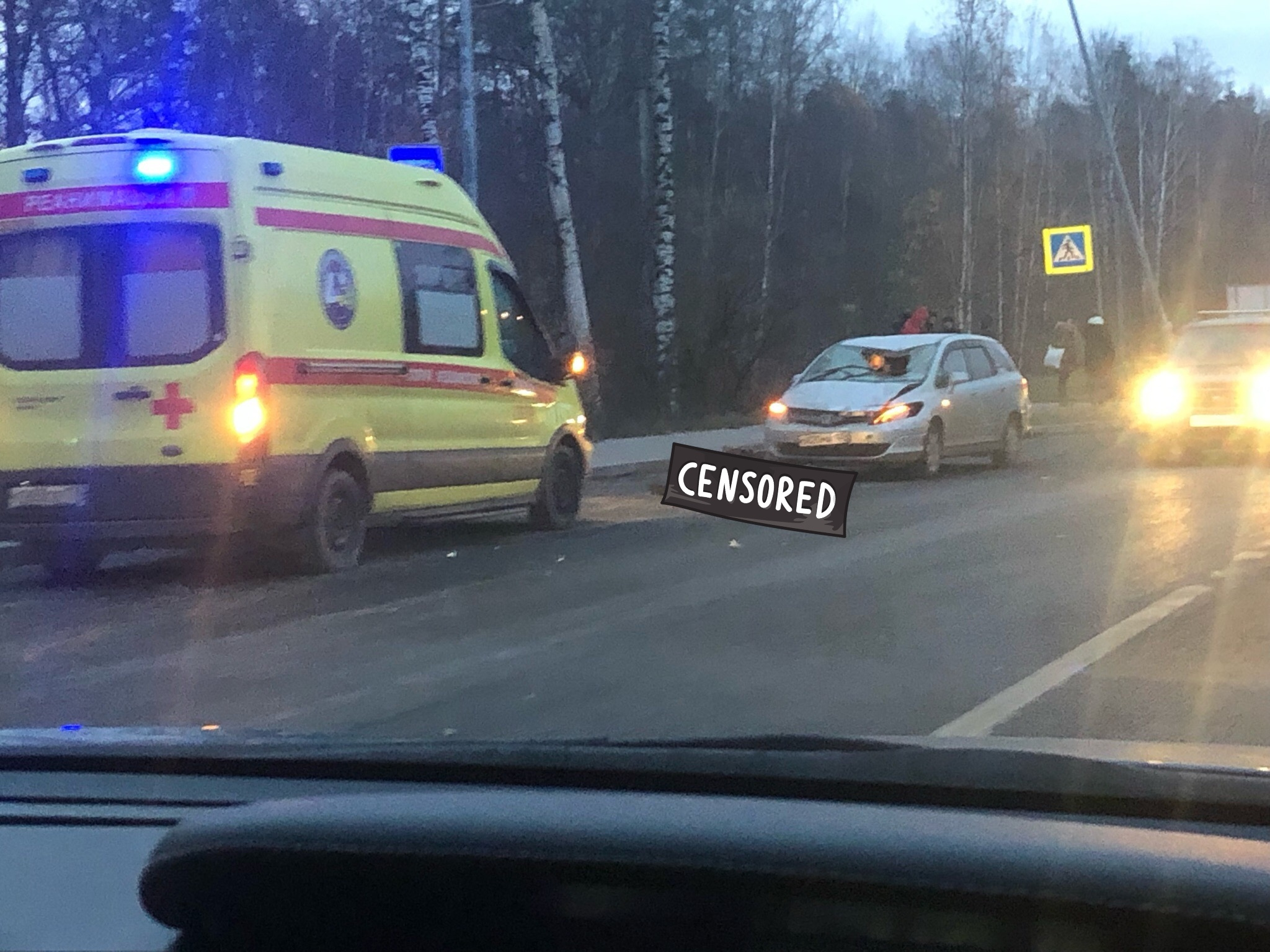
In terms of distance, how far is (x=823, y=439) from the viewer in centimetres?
1711

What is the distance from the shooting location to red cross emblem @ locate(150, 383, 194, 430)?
9195 millimetres

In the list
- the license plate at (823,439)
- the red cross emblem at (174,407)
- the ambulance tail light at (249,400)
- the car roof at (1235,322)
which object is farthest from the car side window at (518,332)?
the car roof at (1235,322)

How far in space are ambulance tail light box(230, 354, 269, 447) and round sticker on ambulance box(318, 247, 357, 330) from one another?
0.74 metres

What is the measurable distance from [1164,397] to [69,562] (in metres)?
12.8

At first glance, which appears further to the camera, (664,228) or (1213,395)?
(664,228)

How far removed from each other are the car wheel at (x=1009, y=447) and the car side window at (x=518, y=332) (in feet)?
27.3

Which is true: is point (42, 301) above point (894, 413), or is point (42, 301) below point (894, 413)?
above

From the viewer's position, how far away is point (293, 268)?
9516mm

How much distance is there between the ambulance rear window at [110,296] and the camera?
30.3ft

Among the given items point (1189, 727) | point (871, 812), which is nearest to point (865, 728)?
point (1189, 727)

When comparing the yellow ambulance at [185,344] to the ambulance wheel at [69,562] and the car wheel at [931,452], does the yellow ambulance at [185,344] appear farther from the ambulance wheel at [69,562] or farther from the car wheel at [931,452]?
the car wheel at [931,452]

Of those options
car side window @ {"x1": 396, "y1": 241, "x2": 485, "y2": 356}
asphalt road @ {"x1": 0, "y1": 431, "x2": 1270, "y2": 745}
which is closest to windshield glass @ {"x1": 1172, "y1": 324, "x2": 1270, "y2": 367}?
asphalt road @ {"x1": 0, "y1": 431, "x2": 1270, "y2": 745}

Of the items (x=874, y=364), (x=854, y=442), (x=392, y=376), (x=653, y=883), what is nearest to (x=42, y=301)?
(x=392, y=376)

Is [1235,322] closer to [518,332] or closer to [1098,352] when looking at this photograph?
[518,332]
